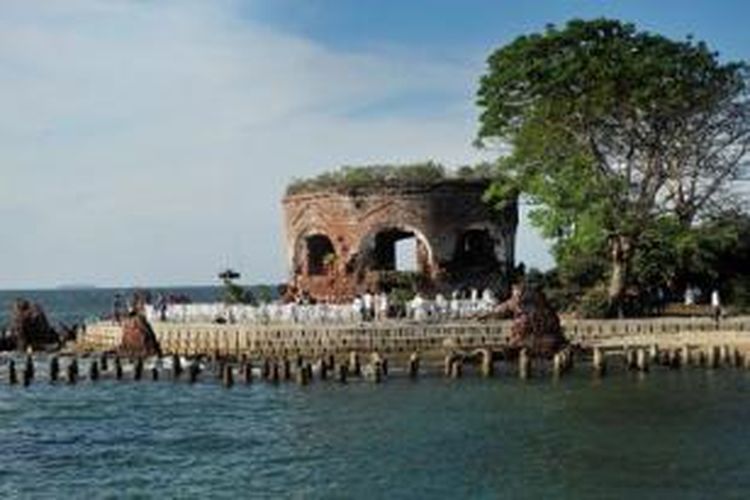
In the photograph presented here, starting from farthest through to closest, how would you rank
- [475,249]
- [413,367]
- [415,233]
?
[475,249] < [415,233] < [413,367]

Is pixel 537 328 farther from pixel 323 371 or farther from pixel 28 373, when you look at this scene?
pixel 28 373

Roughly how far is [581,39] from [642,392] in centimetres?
2283

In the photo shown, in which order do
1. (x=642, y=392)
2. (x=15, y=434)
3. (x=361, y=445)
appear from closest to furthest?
(x=361, y=445) < (x=15, y=434) < (x=642, y=392)

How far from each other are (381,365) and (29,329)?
78.9ft

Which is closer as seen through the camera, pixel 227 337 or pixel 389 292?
pixel 227 337

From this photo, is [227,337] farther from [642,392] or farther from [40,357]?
[642,392]

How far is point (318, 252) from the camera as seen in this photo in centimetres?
7625

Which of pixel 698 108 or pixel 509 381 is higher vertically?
pixel 698 108

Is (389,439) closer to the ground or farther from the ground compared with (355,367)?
closer to the ground

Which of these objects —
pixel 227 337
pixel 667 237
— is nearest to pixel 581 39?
pixel 667 237

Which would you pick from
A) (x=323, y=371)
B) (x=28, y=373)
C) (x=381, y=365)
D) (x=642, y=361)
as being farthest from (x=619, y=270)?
(x=28, y=373)

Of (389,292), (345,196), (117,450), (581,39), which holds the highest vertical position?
(581,39)

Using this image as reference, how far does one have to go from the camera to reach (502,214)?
2825 inches

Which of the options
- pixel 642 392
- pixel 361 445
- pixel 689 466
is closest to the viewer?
pixel 689 466
